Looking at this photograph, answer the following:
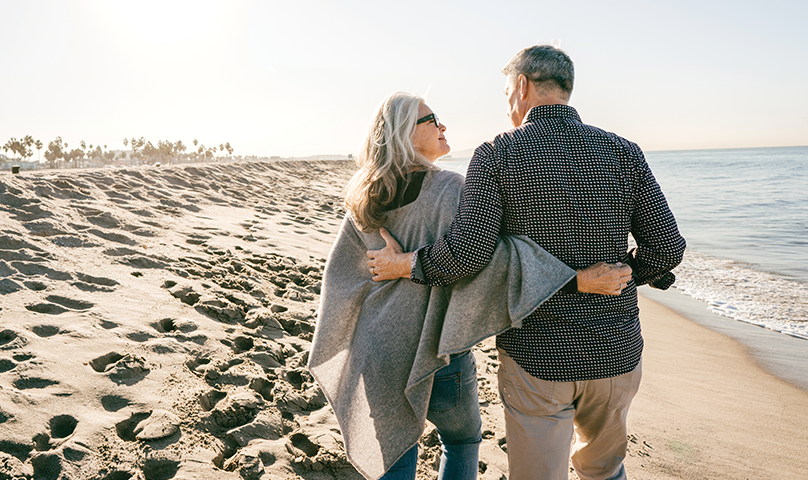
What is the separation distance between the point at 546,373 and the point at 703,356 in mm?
4440

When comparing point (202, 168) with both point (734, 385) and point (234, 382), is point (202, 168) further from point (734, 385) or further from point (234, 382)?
point (734, 385)

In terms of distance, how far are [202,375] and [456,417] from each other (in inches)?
75.6

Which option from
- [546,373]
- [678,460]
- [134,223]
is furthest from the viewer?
[134,223]

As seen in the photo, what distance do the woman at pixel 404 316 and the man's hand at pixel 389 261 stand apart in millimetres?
45

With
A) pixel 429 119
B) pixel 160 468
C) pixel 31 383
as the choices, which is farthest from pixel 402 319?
pixel 31 383

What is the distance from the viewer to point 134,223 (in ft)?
20.2

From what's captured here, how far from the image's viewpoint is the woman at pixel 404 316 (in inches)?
67.9

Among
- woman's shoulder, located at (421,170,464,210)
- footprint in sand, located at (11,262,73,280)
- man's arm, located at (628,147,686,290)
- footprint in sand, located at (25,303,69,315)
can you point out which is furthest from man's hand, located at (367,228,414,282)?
footprint in sand, located at (11,262,73,280)

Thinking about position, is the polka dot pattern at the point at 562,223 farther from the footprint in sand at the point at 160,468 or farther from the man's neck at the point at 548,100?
the footprint in sand at the point at 160,468

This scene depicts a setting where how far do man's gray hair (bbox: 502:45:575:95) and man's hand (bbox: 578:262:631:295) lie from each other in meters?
0.69

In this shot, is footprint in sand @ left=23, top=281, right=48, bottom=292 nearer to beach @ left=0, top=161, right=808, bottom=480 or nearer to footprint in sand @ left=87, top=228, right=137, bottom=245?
beach @ left=0, top=161, right=808, bottom=480

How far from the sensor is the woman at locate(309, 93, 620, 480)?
5.65 ft

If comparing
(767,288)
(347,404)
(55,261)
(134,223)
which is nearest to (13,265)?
(55,261)

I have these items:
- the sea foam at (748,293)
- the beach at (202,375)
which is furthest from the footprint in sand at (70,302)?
the sea foam at (748,293)
